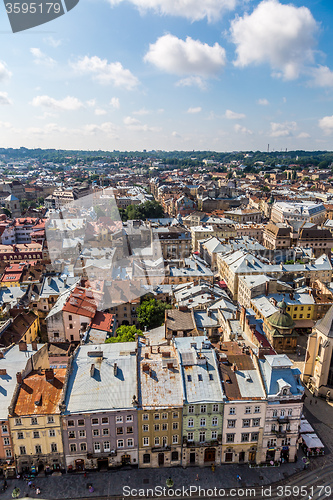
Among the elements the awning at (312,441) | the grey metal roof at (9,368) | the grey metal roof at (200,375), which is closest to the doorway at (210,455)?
the grey metal roof at (200,375)

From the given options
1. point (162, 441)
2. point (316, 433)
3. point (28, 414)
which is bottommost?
point (316, 433)

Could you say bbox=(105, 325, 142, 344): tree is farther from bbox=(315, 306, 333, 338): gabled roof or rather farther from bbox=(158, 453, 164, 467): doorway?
bbox=(315, 306, 333, 338): gabled roof

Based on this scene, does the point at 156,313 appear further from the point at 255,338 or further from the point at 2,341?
the point at 2,341

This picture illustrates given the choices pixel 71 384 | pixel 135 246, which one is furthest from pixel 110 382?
pixel 135 246

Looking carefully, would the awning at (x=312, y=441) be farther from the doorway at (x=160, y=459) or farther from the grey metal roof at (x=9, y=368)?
the grey metal roof at (x=9, y=368)

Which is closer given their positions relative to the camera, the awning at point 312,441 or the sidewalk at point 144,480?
the sidewalk at point 144,480

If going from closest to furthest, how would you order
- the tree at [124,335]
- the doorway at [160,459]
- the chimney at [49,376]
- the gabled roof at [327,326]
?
the doorway at [160,459]
the chimney at [49,376]
the gabled roof at [327,326]
the tree at [124,335]

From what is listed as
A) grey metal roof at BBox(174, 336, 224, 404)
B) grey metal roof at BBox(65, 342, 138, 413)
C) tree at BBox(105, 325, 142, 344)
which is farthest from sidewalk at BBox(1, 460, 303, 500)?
tree at BBox(105, 325, 142, 344)
